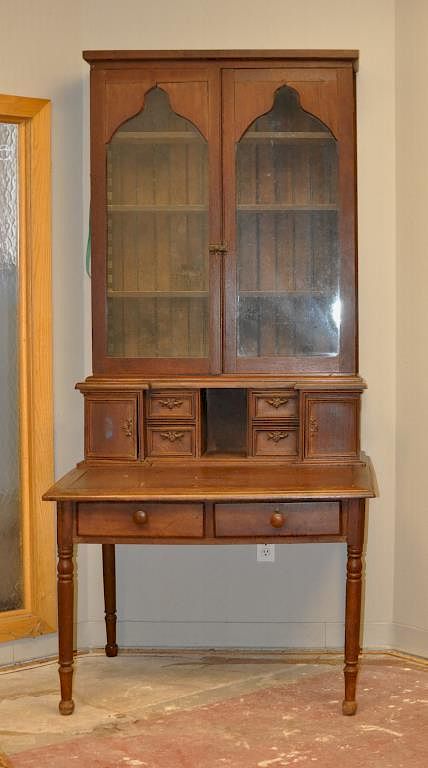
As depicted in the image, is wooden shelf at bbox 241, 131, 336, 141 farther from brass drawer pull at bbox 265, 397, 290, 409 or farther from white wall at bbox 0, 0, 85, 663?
brass drawer pull at bbox 265, 397, 290, 409

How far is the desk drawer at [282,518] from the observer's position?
281cm

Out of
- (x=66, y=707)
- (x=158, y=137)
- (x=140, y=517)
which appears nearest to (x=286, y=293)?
(x=158, y=137)

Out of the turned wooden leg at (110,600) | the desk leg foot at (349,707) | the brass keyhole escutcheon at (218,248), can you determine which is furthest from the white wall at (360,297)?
the desk leg foot at (349,707)

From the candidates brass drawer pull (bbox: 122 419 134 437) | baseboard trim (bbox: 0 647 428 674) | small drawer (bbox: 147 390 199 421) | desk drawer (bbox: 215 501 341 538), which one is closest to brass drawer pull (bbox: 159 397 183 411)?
small drawer (bbox: 147 390 199 421)

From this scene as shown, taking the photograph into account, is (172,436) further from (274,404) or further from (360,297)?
(360,297)

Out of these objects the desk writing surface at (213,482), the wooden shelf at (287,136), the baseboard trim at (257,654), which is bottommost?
the baseboard trim at (257,654)

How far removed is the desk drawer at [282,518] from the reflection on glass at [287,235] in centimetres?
59

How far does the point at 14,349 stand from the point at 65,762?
4.65ft

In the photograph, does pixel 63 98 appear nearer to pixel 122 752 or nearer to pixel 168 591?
pixel 168 591

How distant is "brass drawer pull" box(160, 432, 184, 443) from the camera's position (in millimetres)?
3205

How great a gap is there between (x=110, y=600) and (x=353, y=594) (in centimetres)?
98

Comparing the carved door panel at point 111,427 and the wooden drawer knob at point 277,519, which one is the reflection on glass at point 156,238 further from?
the wooden drawer knob at point 277,519

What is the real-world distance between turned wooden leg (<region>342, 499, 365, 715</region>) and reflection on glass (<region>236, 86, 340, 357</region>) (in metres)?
0.62

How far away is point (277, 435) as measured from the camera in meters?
3.21
